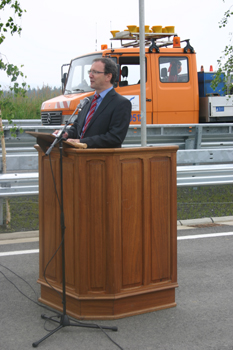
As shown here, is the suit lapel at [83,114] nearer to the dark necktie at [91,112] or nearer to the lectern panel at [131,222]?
the dark necktie at [91,112]

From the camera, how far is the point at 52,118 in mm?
12727

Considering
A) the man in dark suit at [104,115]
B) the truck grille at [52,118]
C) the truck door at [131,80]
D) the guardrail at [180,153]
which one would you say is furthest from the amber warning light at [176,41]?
the man in dark suit at [104,115]

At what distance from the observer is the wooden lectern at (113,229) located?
4.00 meters

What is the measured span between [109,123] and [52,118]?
862cm

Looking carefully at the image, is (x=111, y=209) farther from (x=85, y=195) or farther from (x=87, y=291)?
(x=87, y=291)

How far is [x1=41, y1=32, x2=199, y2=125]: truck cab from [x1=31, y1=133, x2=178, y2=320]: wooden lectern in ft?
26.0

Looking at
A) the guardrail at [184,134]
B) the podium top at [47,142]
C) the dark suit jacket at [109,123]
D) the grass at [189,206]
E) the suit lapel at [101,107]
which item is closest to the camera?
the podium top at [47,142]

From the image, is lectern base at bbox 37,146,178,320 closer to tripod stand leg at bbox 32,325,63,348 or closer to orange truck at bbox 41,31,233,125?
tripod stand leg at bbox 32,325,63,348

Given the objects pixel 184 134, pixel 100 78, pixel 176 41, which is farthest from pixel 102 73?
pixel 176 41

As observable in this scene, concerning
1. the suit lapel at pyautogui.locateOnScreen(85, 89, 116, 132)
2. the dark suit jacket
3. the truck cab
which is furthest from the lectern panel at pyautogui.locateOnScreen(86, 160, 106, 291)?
the truck cab

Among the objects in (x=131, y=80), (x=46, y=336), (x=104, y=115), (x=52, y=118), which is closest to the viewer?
(x=46, y=336)

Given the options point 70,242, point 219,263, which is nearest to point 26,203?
point 219,263

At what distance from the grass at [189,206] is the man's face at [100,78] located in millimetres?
3447

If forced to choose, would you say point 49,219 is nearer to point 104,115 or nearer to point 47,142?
point 47,142
